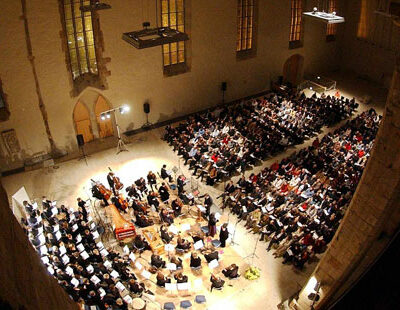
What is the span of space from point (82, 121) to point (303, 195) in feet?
39.7

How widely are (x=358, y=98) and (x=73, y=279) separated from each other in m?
21.7

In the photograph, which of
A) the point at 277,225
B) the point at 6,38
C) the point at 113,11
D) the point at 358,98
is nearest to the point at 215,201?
the point at 277,225

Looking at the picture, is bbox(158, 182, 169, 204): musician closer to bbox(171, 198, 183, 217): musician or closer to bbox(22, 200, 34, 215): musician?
bbox(171, 198, 183, 217): musician

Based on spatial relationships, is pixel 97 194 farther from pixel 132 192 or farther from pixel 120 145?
pixel 120 145

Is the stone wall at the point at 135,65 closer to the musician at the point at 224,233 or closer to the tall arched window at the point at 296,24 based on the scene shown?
the tall arched window at the point at 296,24

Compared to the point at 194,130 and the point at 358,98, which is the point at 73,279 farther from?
the point at 358,98

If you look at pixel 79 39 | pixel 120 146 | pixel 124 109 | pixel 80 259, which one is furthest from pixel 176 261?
pixel 79 39

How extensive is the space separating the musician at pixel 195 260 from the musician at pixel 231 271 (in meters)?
0.94

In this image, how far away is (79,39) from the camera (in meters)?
18.8

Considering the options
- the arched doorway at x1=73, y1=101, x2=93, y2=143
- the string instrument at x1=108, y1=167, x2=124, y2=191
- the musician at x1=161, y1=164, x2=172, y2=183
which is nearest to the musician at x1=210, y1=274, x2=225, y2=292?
the musician at x1=161, y1=164, x2=172, y2=183

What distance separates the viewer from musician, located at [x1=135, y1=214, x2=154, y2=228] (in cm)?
1533

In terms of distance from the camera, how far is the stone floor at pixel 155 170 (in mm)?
13148

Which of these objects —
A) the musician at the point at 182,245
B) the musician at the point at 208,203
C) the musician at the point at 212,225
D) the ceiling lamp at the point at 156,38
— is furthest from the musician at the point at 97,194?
the ceiling lamp at the point at 156,38

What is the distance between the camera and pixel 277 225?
14805mm
